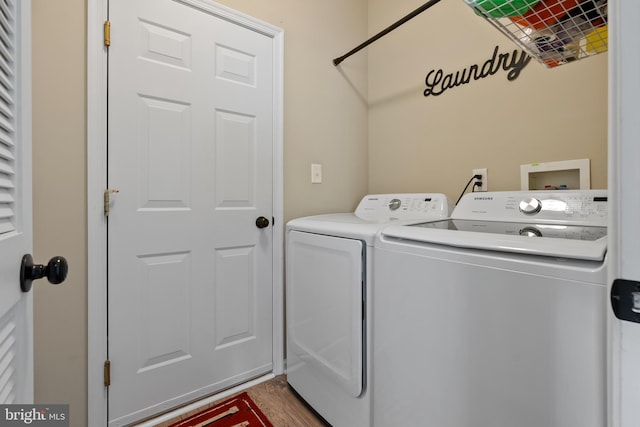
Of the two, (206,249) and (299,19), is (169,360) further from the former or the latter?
(299,19)

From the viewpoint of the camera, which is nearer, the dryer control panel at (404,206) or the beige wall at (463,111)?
the beige wall at (463,111)

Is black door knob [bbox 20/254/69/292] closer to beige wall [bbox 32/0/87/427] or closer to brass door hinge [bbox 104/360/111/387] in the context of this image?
beige wall [bbox 32/0/87/427]

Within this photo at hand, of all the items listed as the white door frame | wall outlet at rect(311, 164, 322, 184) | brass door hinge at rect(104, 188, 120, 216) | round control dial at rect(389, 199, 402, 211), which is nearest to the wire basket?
round control dial at rect(389, 199, 402, 211)

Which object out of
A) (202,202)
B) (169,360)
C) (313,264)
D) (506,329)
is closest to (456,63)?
(313,264)

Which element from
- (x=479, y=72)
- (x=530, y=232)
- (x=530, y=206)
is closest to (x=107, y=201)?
(x=530, y=232)

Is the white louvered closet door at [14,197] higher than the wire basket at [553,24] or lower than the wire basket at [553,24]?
lower

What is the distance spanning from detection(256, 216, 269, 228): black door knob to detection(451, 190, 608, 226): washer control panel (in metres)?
1.02

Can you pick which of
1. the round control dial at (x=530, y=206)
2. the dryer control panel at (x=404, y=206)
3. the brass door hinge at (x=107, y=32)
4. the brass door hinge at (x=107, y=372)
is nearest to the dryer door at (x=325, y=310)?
the dryer control panel at (x=404, y=206)

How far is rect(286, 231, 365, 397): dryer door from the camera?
3.77 feet

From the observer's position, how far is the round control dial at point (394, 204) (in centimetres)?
170

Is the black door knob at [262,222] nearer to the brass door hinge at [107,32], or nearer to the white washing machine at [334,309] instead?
the white washing machine at [334,309]

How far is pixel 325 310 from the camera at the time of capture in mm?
1309

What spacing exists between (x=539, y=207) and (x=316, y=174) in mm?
1225

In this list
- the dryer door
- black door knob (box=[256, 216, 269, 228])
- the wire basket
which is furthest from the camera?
black door knob (box=[256, 216, 269, 228])
